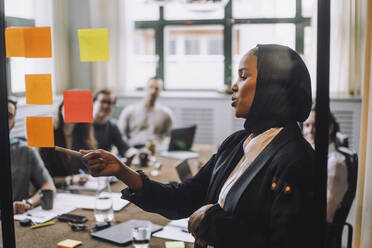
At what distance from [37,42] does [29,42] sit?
0.02m

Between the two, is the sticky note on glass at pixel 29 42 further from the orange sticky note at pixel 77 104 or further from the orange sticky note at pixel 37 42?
the orange sticky note at pixel 77 104

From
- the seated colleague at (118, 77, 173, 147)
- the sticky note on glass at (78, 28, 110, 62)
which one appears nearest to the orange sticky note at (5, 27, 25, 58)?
the sticky note on glass at (78, 28, 110, 62)

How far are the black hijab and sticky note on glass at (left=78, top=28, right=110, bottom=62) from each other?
1.23ft

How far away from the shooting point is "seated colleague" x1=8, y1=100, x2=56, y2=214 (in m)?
1.61

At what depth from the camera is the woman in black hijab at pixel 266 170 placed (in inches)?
31.4

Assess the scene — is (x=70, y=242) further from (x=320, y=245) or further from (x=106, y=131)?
(x=106, y=131)

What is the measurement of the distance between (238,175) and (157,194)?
230 millimetres

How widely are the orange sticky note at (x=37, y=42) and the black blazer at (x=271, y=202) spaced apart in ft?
1.79

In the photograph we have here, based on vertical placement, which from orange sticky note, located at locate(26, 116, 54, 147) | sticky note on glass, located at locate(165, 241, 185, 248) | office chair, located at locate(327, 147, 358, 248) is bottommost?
office chair, located at locate(327, 147, 358, 248)

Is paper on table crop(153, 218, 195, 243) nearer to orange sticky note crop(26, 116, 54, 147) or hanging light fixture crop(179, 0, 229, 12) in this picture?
orange sticky note crop(26, 116, 54, 147)

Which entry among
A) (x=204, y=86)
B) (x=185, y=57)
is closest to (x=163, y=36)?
(x=204, y=86)

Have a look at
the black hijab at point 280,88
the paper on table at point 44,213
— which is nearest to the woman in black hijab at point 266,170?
the black hijab at point 280,88

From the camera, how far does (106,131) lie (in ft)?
9.08

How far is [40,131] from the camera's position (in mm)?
1043
